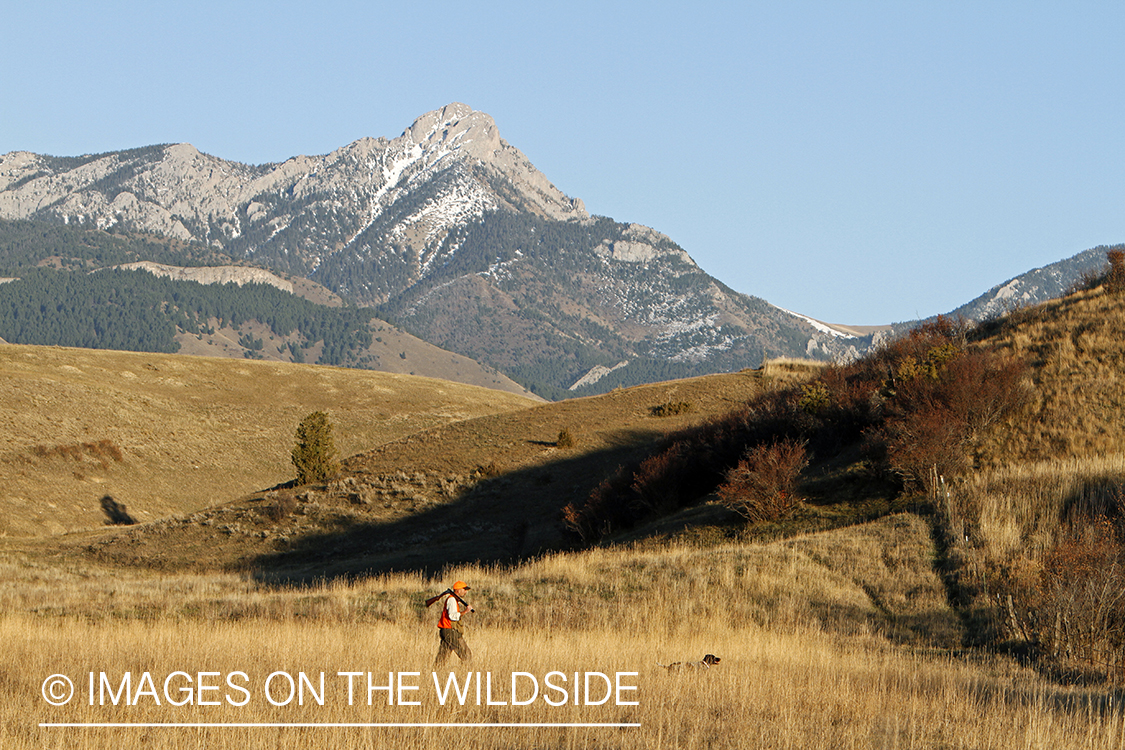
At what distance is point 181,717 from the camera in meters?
9.55

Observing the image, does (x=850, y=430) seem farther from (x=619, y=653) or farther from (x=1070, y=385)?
(x=619, y=653)

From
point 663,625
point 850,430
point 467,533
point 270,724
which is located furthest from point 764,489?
point 467,533

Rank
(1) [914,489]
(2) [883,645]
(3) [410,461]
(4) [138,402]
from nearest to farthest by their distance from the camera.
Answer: (2) [883,645]
(1) [914,489]
(3) [410,461]
(4) [138,402]

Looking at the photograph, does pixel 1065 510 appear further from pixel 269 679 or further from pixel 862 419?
pixel 269 679

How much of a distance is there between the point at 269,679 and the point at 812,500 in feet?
54.0

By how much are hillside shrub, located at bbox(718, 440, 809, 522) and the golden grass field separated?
88 centimetres

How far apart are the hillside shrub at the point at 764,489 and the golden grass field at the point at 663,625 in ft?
2.88

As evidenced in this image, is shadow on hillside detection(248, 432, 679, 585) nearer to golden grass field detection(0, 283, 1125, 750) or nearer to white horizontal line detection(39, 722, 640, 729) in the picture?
golden grass field detection(0, 283, 1125, 750)

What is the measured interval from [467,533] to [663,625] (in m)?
23.4

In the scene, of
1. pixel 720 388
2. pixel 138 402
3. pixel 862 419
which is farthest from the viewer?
pixel 138 402

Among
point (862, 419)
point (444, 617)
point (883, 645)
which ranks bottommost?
point (883, 645)

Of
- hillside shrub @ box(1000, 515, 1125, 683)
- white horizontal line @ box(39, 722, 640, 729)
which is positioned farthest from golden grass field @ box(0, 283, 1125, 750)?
hillside shrub @ box(1000, 515, 1125, 683)

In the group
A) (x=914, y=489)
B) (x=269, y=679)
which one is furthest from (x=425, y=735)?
(x=914, y=489)

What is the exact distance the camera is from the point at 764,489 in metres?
23.5
